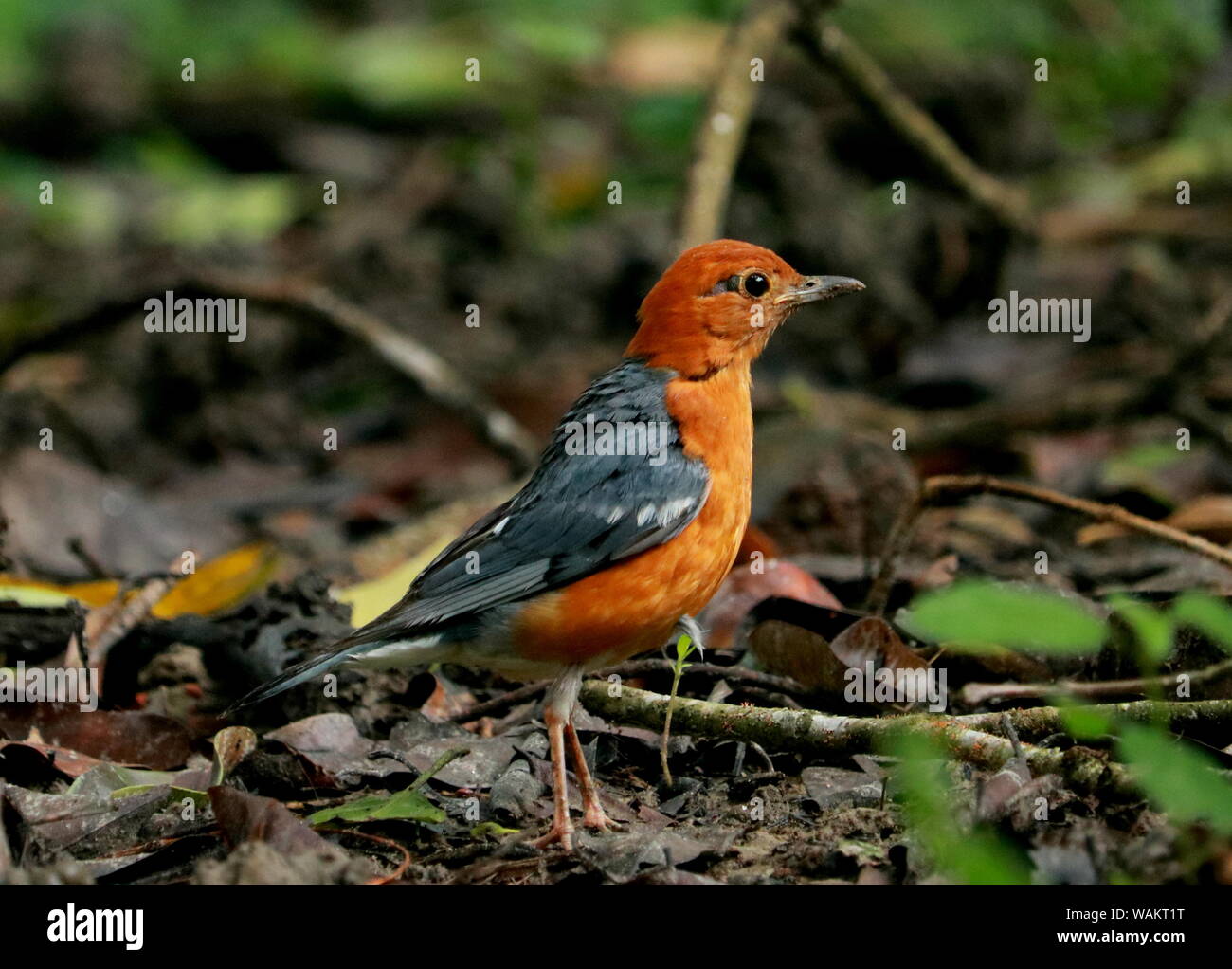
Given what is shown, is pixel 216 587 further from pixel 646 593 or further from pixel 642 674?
pixel 646 593

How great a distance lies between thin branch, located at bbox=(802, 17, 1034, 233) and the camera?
851 cm

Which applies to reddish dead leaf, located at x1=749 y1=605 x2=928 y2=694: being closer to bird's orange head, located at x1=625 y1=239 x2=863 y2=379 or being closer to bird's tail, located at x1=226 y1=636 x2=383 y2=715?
bird's orange head, located at x1=625 y1=239 x2=863 y2=379

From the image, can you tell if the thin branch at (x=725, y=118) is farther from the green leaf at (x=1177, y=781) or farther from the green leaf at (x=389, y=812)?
the green leaf at (x=1177, y=781)

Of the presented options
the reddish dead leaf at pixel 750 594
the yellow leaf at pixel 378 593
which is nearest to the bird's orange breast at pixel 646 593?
the reddish dead leaf at pixel 750 594

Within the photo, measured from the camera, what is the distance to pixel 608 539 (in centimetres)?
478

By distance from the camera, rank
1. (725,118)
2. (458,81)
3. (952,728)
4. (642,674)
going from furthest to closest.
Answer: (458,81) → (725,118) → (642,674) → (952,728)

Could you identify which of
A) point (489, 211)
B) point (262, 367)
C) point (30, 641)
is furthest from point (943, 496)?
point (489, 211)

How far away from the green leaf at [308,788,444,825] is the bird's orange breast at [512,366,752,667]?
2.13ft

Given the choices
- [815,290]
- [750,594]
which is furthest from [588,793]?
[815,290]

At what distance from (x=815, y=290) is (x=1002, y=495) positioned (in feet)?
3.65

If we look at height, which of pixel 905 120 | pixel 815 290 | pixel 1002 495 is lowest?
pixel 1002 495

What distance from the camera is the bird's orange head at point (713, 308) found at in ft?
17.7

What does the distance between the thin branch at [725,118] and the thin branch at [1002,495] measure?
265 centimetres
